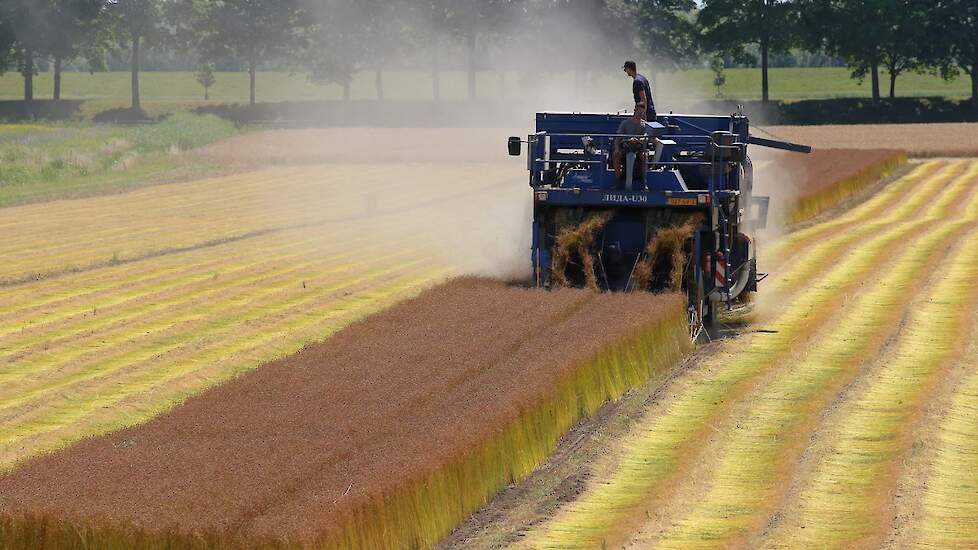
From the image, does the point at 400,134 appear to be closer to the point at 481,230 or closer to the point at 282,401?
the point at 481,230

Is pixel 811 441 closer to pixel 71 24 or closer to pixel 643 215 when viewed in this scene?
pixel 643 215

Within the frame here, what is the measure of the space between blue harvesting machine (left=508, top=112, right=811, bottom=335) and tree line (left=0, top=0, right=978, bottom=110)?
46.7 m

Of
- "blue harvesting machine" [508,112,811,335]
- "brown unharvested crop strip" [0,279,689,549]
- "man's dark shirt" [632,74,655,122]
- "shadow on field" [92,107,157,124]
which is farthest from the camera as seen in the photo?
"shadow on field" [92,107,157,124]

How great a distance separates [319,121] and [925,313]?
271 feet

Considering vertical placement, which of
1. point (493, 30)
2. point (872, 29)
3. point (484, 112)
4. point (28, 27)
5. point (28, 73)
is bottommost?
point (484, 112)

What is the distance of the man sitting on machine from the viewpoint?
19.1 meters

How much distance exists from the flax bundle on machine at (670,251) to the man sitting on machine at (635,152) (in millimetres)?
775

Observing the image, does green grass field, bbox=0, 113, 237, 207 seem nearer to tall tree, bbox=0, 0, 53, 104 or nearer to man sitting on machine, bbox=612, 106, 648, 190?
man sitting on machine, bbox=612, 106, 648, 190

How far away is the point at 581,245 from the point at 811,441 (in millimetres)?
6554

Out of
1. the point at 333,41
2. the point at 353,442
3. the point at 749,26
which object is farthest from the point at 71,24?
the point at 353,442

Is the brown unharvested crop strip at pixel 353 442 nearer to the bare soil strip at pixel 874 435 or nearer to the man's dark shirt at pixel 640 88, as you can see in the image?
the bare soil strip at pixel 874 435

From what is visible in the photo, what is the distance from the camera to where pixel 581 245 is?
19094 mm

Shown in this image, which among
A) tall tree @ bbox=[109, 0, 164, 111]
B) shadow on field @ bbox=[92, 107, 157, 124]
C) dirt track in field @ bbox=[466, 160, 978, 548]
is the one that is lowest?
dirt track in field @ bbox=[466, 160, 978, 548]

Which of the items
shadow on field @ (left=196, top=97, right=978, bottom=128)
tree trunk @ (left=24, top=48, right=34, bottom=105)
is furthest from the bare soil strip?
tree trunk @ (left=24, top=48, right=34, bottom=105)
